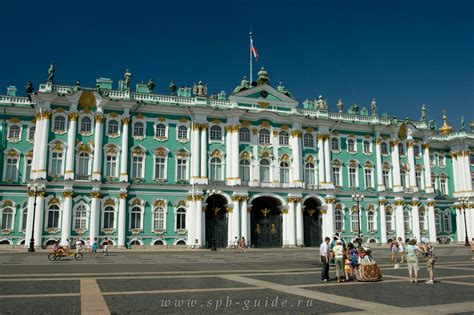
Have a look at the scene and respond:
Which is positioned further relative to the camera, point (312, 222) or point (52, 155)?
point (312, 222)

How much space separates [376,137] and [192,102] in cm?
2508

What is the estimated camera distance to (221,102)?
5547 cm

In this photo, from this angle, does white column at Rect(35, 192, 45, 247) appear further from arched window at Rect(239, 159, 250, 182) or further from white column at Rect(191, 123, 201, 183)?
arched window at Rect(239, 159, 250, 182)

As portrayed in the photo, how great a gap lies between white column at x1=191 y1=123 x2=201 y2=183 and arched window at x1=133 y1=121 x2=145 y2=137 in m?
5.64

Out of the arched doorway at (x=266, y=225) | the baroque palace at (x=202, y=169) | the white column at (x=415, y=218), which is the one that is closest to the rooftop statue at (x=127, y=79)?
A: the baroque palace at (x=202, y=169)

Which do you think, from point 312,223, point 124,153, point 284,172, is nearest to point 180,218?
point 124,153

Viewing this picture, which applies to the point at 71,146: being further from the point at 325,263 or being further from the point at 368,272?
the point at 368,272

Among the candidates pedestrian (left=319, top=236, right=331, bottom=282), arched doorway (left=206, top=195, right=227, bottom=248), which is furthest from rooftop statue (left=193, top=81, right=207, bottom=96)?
pedestrian (left=319, top=236, right=331, bottom=282)

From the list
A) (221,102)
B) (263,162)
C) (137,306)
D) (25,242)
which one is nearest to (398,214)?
(263,162)

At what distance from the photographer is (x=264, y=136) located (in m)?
55.9

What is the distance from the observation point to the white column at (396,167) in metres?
60.8

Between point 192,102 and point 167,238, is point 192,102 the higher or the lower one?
the higher one

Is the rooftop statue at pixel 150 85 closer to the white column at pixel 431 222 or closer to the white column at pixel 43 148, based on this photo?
the white column at pixel 43 148

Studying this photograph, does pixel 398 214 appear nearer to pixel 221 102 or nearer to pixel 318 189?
pixel 318 189
